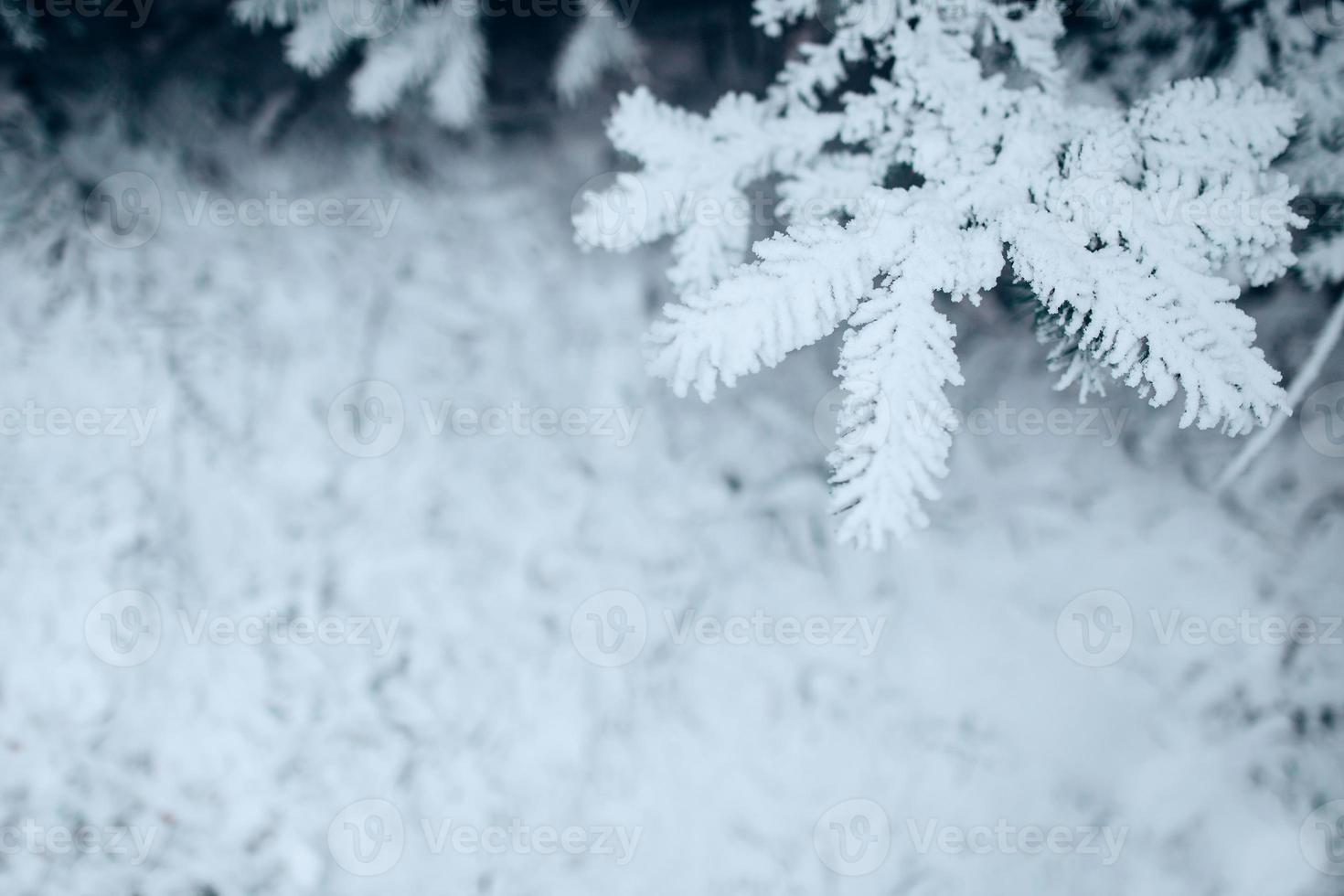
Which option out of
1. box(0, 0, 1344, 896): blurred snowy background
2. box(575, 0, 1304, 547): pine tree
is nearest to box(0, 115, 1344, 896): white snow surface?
box(0, 0, 1344, 896): blurred snowy background

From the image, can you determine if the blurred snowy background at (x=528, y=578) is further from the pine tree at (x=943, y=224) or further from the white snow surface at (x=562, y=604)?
the pine tree at (x=943, y=224)

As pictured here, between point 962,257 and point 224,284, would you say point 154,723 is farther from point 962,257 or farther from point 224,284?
point 962,257

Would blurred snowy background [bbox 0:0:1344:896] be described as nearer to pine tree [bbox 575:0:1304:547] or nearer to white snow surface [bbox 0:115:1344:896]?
white snow surface [bbox 0:115:1344:896]

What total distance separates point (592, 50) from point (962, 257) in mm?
1024

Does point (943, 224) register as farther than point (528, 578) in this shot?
No

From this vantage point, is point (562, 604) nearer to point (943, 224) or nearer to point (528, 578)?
point (528, 578)

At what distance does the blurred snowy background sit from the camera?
4.98ft

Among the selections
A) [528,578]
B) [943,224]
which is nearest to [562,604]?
[528,578]

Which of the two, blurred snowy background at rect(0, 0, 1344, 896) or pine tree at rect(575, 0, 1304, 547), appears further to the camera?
blurred snowy background at rect(0, 0, 1344, 896)

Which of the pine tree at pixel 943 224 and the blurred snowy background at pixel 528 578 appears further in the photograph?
the blurred snowy background at pixel 528 578

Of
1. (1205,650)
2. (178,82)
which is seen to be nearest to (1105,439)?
(1205,650)

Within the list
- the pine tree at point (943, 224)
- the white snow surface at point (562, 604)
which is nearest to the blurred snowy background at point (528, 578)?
the white snow surface at point (562, 604)

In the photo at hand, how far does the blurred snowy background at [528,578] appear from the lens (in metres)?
1.52

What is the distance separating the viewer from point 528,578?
1.72 meters
